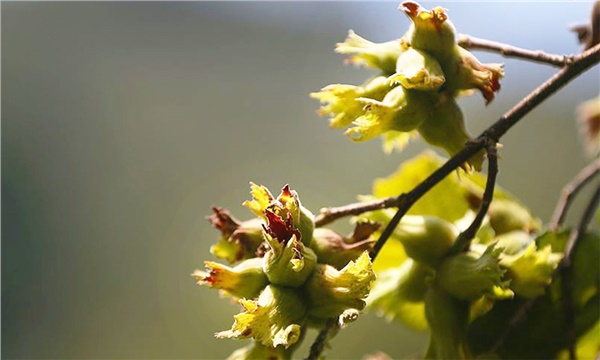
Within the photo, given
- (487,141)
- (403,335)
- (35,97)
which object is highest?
(35,97)

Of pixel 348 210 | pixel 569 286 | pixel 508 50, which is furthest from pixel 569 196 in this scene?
pixel 348 210

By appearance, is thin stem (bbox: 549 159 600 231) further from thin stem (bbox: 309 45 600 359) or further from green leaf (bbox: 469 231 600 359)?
thin stem (bbox: 309 45 600 359)

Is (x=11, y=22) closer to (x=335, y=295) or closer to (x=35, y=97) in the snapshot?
(x=35, y=97)

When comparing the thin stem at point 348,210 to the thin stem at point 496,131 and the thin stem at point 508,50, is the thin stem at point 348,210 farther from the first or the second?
the thin stem at point 508,50

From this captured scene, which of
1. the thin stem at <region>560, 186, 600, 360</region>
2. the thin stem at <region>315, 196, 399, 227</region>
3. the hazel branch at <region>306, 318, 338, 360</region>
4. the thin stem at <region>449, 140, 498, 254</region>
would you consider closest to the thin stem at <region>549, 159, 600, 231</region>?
the thin stem at <region>560, 186, 600, 360</region>

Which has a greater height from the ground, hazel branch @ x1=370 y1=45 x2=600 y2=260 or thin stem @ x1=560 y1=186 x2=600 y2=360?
hazel branch @ x1=370 y1=45 x2=600 y2=260

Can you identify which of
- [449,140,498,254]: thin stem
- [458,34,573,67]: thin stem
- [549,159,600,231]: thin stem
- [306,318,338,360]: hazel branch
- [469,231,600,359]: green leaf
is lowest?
[469,231,600,359]: green leaf

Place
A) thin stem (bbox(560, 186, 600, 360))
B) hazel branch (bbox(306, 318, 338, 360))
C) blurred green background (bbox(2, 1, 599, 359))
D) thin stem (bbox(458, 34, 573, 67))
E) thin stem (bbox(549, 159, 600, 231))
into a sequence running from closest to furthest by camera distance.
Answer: hazel branch (bbox(306, 318, 338, 360)), thin stem (bbox(458, 34, 573, 67)), thin stem (bbox(560, 186, 600, 360)), thin stem (bbox(549, 159, 600, 231)), blurred green background (bbox(2, 1, 599, 359))

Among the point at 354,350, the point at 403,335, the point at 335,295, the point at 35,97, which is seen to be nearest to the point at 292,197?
the point at 335,295

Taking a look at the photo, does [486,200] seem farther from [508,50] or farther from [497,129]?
[508,50]
